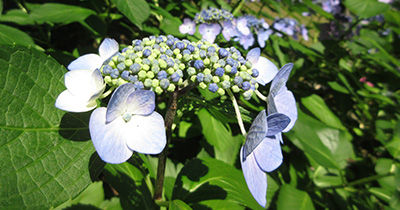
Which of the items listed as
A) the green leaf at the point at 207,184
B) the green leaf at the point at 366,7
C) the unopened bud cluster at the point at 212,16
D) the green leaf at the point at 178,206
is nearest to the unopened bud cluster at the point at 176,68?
the green leaf at the point at 178,206

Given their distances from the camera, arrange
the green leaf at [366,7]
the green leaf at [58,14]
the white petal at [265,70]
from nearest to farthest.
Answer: the white petal at [265,70], the green leaf at [58,14], the green leaf at [366,7]

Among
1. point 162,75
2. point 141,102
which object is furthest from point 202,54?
point 141,102

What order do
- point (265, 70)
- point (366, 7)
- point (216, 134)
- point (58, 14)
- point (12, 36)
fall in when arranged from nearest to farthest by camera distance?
point (265, 70) < point (12, 36) < point (58, 14) < point (216, 134) < point (366, 7)

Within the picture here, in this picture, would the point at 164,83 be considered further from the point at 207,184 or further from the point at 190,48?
the point at 207,184

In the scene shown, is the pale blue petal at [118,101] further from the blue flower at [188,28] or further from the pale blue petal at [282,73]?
the blue flower at [188,28]

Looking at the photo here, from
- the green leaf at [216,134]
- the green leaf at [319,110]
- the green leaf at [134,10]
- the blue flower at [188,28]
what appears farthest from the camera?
the green leaf at [319,110]

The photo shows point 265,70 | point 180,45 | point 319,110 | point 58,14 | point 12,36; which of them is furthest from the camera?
point 319,110

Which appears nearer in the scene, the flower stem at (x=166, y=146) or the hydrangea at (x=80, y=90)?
the hydrangea at (x=80, y=90)
